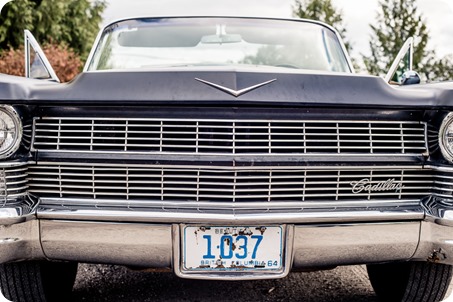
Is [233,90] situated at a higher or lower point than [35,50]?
lower

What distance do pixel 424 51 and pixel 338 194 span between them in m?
19.7

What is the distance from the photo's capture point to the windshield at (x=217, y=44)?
3335 mm

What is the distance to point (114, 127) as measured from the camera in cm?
211

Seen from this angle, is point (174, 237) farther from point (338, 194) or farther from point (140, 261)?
point (338, 194)

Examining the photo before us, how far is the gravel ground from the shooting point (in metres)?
2.81

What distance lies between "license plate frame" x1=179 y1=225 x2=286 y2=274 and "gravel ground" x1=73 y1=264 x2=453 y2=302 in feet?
2.57

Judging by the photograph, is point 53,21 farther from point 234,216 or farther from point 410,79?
point 234,216

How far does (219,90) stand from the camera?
2.07 meters

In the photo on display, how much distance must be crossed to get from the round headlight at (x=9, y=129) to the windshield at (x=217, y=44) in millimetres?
1285

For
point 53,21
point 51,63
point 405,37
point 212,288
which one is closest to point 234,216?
point 212,288

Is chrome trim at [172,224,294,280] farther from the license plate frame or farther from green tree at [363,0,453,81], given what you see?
green tree at [363,0,453,81]

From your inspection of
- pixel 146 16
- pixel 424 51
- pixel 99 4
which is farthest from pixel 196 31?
pixel 424 51

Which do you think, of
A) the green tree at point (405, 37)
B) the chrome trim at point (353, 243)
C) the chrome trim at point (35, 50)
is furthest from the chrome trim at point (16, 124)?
the green tree at point (405, 37)

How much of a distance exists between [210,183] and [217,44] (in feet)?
5.12
